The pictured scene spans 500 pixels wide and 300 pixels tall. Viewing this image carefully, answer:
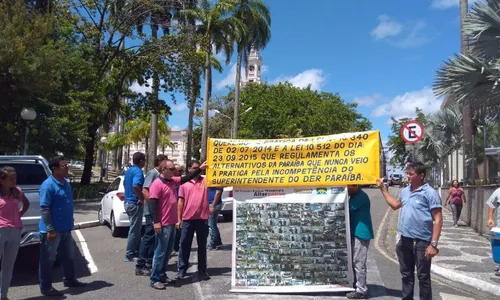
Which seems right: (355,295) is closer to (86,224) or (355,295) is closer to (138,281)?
(138,281)

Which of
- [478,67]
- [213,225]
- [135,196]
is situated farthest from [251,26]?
[135,196]

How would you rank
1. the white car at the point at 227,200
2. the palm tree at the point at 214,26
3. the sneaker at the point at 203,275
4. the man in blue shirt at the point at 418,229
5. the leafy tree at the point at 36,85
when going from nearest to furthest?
the man in blue shirt at the point at 418,229, the sneaker at the point at 203,275, the white car at the point at 227,200, the leafy tree at the point at 36,85, the palm tree at the point at 214,26

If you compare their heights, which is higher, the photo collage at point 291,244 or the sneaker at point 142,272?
the photo collage at point 291,244

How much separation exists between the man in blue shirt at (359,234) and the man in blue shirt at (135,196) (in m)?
3.38

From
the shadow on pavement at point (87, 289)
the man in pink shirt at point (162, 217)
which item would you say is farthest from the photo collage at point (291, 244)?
the shadow on pavement at point (87, 289)

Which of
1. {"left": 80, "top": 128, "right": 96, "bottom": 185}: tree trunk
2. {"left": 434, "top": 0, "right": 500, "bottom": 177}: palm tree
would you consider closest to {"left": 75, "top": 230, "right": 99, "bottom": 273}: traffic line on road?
{"left": 434, "top": 0, "right": 500, "bottom": 177}: palm tree

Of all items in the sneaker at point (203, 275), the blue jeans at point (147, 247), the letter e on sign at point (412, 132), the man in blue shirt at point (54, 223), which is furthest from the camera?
the letter e on sign at point (412, 132)

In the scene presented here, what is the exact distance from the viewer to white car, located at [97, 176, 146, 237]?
11.4m

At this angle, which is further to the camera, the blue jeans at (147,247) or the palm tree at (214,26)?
the palm tree at (214,26)

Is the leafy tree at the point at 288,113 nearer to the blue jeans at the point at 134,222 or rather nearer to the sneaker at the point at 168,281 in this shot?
the blue jeans at the point at 134,222

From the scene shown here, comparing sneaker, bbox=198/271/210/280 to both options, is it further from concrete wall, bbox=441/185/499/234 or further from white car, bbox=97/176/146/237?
concrete wall, bbox=441/185/499/234

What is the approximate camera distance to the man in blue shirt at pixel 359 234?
6320 millimetres

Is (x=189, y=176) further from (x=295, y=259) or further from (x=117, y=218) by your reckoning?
(x=117, y=218)

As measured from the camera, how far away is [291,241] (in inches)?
260
